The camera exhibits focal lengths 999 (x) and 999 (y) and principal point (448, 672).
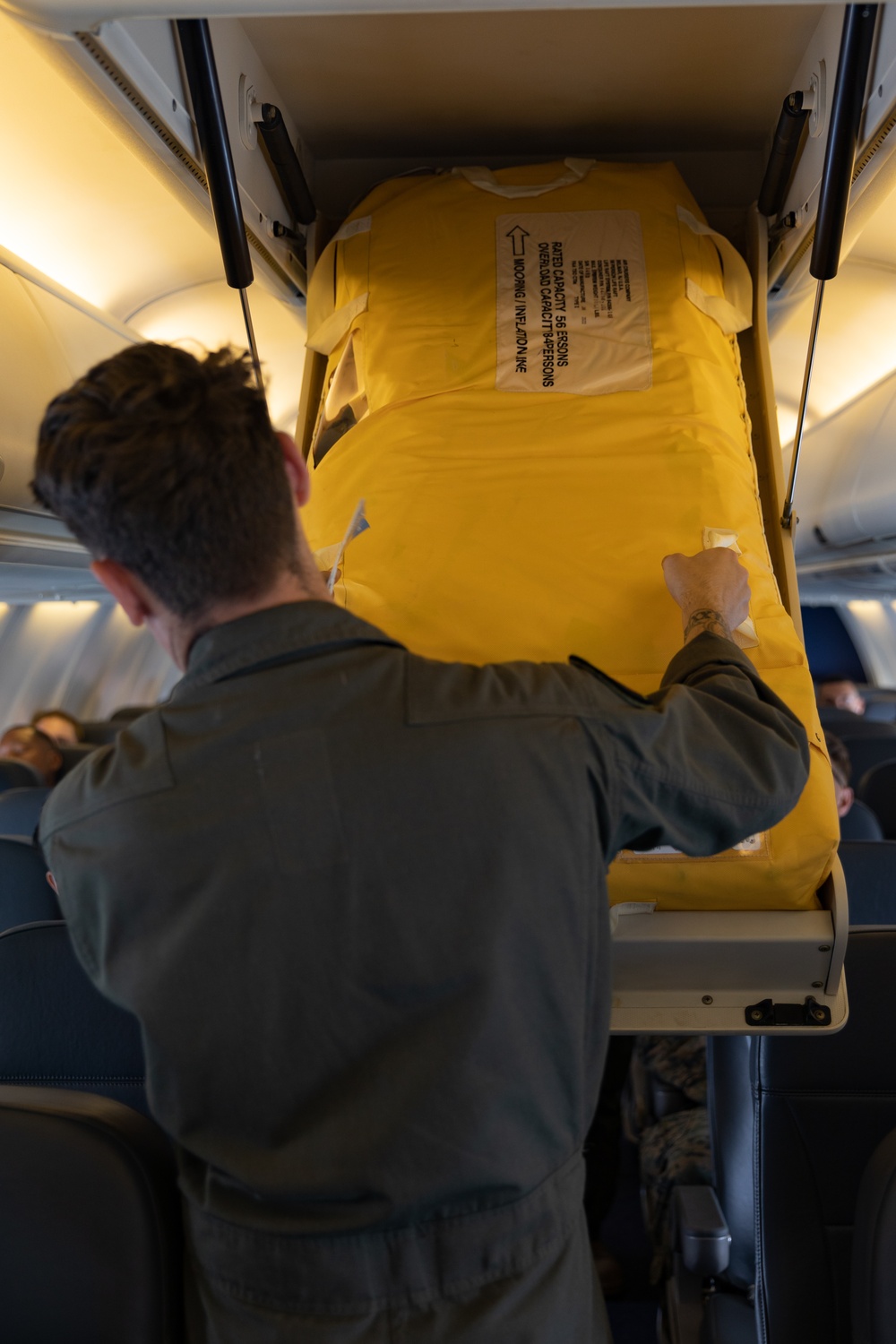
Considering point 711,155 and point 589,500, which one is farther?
point 711,155

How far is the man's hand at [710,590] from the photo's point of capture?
160cm

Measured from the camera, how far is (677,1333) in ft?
7.73

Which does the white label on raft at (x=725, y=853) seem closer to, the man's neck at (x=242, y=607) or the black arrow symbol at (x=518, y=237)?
the man's neck at (x=242, y=607)

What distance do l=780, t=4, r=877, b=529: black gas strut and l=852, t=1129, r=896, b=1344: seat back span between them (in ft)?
4.20

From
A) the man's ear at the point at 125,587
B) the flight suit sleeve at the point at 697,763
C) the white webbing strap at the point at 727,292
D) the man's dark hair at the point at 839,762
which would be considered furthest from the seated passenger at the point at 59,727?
the flight suit sleeve at the point at 697,763

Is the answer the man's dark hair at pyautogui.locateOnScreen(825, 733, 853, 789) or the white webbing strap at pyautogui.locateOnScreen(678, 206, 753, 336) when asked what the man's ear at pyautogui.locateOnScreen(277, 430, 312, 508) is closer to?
the white webbing strap at pyautogui.locateOnScreen(678, 206, 753, 336)

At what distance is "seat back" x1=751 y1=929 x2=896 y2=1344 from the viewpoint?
1.92 m

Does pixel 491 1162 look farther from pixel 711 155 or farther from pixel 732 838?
pixel 711 155

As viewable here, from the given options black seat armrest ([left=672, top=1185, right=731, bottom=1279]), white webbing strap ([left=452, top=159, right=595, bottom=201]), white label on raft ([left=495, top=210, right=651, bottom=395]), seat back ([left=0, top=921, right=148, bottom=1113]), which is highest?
white webbing strap ([left=452, top=159, right=595, bottom=201])

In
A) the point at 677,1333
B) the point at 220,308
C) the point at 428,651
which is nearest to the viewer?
the point at 428,651

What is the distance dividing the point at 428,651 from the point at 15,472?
2915 mm

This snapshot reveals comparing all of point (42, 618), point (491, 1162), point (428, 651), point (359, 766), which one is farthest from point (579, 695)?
point (42, 618)

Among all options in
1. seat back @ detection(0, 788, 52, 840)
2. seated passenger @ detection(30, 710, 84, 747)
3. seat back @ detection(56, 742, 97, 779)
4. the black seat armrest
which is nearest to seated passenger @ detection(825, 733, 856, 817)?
the black seat armrest

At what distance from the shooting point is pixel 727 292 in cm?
221
